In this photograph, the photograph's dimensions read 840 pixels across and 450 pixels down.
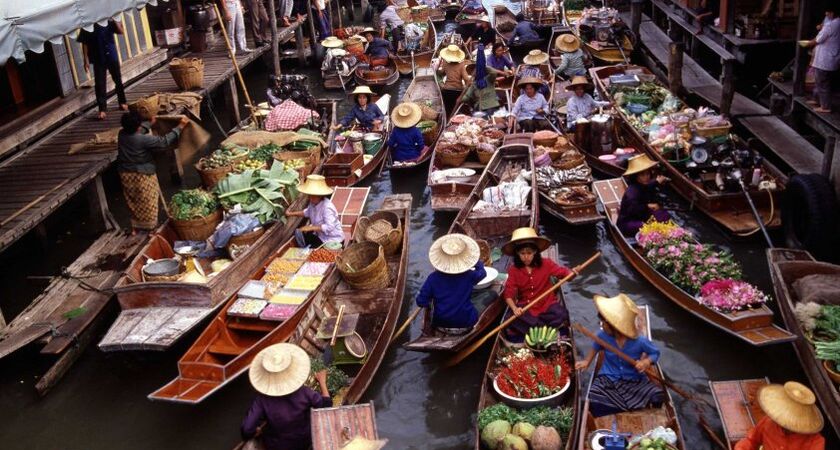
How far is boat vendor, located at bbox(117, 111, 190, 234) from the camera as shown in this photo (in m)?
10.7

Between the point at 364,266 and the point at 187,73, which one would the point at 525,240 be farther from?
the point at 187,73

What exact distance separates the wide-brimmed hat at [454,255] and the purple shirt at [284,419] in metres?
2.06

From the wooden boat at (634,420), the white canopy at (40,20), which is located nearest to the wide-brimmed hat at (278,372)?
the wooden boat at (634,420)

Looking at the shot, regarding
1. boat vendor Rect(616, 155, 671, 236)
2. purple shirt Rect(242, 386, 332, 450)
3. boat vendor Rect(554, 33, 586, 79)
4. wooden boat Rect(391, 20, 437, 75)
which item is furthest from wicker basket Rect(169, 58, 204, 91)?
purple shirt Rect(242, 386, 332, 450)

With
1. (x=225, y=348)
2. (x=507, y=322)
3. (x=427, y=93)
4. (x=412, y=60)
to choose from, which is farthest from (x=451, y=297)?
(x=412, y=60)

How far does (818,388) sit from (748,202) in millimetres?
4186

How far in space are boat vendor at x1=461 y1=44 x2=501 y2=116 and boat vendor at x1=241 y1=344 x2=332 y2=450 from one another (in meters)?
9.68

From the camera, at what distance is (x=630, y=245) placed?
9.75 metres

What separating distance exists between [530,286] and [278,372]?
303 cm

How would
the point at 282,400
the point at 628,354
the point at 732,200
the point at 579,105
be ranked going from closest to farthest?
the point at 282,400, the point at 628,354, the point at 732,200, the point at 579,105

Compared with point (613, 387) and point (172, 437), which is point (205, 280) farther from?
point (613, 387)

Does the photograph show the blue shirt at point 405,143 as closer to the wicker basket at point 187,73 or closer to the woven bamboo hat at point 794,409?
the wicker basket at point 187,73

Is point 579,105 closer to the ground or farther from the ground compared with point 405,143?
farther from the ground

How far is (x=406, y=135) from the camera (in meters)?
13.2
